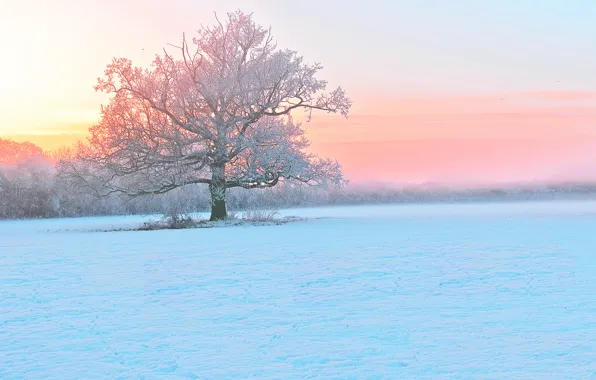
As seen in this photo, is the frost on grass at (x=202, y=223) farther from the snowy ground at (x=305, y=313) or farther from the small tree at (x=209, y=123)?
the snowy ground at (x=305, y=313)

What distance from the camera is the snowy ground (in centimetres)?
753

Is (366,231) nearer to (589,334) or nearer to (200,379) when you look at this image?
(589,334)

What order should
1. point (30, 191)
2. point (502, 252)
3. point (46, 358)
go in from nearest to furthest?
1. point (46, 358)
2. point (502, 252)
3. point (30, 191)

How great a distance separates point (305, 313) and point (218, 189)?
25.8 m

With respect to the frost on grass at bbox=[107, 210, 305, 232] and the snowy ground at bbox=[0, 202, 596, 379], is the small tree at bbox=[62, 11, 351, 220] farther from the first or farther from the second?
the snowy ground at bbox=[0, 202, 596, 379]

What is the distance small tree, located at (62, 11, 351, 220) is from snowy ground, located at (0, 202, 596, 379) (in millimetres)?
14271

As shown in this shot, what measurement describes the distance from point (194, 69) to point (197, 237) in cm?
1194

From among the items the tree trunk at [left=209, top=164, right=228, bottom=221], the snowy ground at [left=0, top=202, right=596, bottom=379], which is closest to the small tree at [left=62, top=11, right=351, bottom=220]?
the tree trunk at [left=209, top=164, right=228, bottom=221]

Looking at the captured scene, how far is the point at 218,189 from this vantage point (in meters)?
35.8

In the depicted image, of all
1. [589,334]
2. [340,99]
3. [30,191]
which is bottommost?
[589,334]

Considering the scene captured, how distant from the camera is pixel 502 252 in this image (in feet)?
61.2

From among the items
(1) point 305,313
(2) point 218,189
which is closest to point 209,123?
(2) point 218,189

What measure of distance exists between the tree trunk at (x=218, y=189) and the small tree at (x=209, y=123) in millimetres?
57

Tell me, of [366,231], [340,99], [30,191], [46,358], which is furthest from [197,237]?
[30,191]
